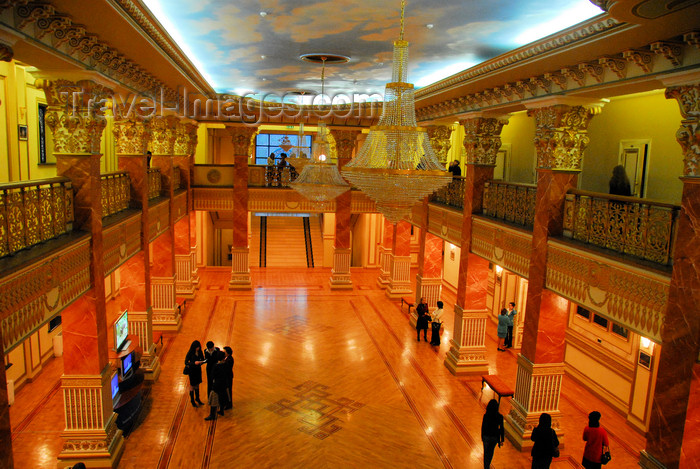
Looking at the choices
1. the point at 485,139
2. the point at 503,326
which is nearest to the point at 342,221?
the point at 503,326

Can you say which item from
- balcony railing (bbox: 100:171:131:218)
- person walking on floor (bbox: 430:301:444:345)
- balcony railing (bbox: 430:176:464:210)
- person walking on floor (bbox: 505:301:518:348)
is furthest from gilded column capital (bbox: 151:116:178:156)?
person walking on floor (bbox: 505:301:518:348)

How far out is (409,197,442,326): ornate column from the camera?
507 inches

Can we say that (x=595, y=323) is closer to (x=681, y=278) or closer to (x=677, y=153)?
(x=677, y=153)

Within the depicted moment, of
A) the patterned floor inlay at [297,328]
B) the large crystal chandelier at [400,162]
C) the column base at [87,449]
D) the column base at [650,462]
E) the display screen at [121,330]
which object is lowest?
the patterned floor inlay at [297,328]

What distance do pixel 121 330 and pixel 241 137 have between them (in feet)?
27.0

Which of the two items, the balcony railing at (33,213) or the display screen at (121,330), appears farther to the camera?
the display screen at (121,330)

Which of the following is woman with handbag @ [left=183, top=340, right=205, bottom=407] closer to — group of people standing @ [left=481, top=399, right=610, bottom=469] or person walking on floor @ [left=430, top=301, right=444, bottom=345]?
group of people standing @ [left=481, top=399, right=610, bottom=469]

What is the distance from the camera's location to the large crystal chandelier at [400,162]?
15.4 feet

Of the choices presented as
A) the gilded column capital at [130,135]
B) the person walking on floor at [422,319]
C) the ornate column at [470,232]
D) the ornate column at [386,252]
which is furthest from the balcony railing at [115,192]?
the ornate column at [386,252]

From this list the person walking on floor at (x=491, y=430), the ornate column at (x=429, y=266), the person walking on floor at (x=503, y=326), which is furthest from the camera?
the ornate column at (x=429, y=266)

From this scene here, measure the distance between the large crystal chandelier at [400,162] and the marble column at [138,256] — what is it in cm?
541

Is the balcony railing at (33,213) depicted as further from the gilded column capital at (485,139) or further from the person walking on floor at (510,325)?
the person walking on floor at (510,325)

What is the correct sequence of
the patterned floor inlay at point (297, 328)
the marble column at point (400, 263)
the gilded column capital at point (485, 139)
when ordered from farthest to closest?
the marble column at point (400, 263)
the patterned floor inlay at point (297, 328)
the gilded column capital at point (485, 139)

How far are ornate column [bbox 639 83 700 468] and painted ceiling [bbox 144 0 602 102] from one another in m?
1.83
